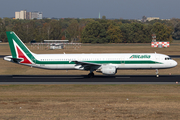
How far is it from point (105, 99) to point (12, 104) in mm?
8799

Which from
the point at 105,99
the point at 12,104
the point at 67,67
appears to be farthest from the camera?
the point at 67,67

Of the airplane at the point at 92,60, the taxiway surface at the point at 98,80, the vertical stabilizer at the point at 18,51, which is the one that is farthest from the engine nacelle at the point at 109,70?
the vertical stabilizer at the point at 18,51

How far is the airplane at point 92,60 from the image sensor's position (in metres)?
39.6

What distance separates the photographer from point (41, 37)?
182m

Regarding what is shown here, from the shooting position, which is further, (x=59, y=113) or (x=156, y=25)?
(x=156, y=25)

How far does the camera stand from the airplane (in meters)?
39.6

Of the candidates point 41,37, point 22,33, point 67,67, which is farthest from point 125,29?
point 67,67

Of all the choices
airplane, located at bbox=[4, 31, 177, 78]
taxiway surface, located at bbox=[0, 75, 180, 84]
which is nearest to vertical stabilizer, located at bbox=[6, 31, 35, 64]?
airplane, located at bbox=[4, 31, 177, 78]

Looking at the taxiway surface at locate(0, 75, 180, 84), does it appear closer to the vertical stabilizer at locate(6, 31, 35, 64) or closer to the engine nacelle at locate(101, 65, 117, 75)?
the engine nacelle at locate(101, 65, 117, 75)

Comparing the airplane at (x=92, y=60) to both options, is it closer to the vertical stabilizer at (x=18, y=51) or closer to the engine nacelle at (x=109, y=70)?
the vertical stabilizer at (x=18, y=51)

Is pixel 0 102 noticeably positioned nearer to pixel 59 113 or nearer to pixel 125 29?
pixel 59 113

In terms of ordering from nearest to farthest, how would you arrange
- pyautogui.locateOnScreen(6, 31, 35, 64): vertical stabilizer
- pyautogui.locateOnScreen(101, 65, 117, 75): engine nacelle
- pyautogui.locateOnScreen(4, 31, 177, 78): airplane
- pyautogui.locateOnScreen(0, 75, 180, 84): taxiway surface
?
pyautogui.locateOnScreen(0, 75, 180, 84): taxiway surface < pyautogui.locateOnScreen(101, 65, 117, 75): engine nacelle < pyautogui.locateOnScreen(4, 31, 177, 78): airplane < pyautogui.locateOnScreen(6, 31, 35, 64): vertical stabilizer

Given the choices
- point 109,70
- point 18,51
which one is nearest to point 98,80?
point 109,70

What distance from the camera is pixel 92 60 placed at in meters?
40.3
